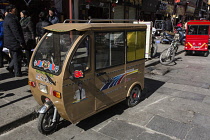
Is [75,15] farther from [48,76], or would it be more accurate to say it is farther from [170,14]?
[170,14]

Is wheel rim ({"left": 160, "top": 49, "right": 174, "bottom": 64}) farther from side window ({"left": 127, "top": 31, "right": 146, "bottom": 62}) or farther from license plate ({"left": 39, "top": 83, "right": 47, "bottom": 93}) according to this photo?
license plate ({"left": 39, "top": 83, "right": 47, "bottom": 93})

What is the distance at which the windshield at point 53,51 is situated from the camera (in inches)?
134

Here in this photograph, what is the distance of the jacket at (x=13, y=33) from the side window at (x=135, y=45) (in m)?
3.22

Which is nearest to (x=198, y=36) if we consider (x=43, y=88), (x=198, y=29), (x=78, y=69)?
(x=198, y=29)

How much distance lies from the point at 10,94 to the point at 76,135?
7.62ft

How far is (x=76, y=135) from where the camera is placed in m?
3.64

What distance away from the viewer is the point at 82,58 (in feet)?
11.3

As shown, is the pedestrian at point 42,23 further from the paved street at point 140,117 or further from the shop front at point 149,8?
the shop front at point 149,8

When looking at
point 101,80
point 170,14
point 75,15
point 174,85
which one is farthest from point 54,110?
point 170,14

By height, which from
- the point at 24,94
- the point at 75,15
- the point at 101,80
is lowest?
the point at 24,94

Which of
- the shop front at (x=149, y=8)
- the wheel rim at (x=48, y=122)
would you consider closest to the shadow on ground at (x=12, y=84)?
the wheel rim at (x=48, y=122)

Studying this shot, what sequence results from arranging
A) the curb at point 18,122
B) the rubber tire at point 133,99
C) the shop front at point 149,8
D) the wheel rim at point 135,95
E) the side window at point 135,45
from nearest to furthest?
Answer: 1. the curb at point 18,122
2. the side window at point 135,45
3. the rubber tire at point 133,99
4. the wheel rim at point 135,95
5. the shop front at point 149,8

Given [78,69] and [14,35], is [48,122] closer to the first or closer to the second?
[78,69]

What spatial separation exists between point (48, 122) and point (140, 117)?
1948mm
